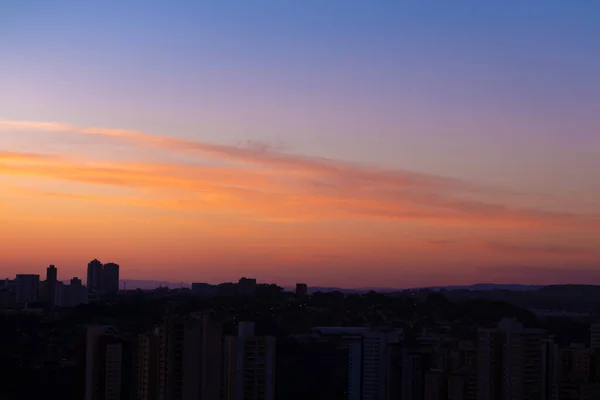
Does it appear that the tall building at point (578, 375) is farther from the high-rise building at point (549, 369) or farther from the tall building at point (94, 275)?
the tall building at point (94, 275)

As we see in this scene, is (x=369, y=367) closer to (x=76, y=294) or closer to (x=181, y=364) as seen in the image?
(x=181, y=364)

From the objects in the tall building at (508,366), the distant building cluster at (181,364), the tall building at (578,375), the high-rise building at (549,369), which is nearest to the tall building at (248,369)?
the distant building cluster at (181,364)

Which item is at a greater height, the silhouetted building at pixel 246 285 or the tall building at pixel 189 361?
the silhouetted building at pixel 246 285

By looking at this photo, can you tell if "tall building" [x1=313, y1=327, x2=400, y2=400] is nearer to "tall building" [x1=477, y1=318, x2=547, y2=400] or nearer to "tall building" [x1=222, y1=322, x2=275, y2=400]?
"tall building" [x1=222, y1=322, x2=275, y2=400]

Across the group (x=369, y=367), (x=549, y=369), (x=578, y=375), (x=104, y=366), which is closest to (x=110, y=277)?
(x=369, y=367)

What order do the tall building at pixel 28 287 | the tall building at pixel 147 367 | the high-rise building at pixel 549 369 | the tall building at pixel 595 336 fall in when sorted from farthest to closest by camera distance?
1. the tall building at pixel 28 287
2. the tall building at pixel 595 336
3. the tall building at pixel 147 367
4. the high-rise building at pixel 549 369
